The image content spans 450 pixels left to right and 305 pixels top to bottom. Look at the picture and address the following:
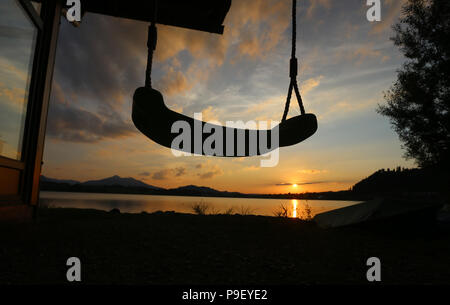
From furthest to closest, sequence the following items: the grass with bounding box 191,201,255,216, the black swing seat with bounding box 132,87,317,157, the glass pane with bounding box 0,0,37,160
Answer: the grass with bounding box 191,201,255,216 → the glass pane with bounding box 0,0,37,160 → the black swing seat with bounding box 132,87,317,157

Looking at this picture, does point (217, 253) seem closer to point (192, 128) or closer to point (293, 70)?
point (192, 128)

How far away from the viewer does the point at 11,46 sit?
3.36 metres

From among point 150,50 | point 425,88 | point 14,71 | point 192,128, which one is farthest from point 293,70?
point 425,88

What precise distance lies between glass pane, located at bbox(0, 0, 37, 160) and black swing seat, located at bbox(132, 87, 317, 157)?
268 centimetres

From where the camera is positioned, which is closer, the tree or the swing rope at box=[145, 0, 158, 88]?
the swing rope at box=[145, 0, 158, 88]

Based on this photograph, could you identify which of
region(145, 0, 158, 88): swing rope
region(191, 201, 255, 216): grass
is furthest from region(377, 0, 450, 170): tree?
region(145, 0, 158, 88): swing rope

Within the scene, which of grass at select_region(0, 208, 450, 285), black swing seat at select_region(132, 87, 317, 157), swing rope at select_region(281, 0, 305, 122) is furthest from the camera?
grass at select_region(0, 208, 450, 285)

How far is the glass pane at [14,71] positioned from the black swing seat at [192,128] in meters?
2.68

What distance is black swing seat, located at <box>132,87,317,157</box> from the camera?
1.58 m

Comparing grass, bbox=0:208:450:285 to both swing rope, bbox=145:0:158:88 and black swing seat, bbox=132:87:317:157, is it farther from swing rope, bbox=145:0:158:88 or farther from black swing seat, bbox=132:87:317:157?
swing rope, bbox=145:0:158:88

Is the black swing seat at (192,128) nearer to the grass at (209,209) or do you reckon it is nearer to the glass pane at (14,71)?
the glass pane at (14,71)

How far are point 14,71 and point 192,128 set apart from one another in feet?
10.4
